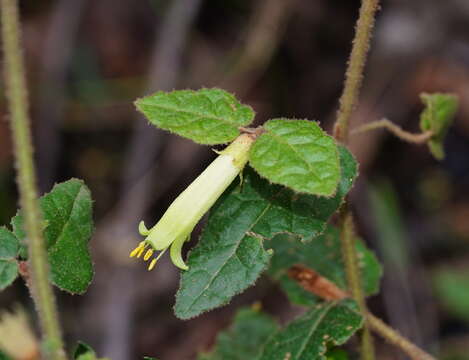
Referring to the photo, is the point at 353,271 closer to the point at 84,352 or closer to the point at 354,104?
the point at 354,104

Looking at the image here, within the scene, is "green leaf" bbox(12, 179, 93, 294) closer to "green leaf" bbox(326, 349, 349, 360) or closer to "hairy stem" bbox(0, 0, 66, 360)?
"hairy stem" bbox(0, 0, 66, 360)

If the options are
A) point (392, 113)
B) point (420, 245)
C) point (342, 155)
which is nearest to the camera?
point (342, 155)

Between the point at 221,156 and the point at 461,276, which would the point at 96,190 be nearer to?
the point at 461,276

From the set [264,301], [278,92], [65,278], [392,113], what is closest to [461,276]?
[264,301]

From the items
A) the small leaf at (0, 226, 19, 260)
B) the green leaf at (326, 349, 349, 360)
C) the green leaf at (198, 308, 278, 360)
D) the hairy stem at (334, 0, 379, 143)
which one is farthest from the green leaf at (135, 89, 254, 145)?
the green leaf at (198, 308, 278, 360)

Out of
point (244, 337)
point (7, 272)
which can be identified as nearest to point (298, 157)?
point (7, 272)

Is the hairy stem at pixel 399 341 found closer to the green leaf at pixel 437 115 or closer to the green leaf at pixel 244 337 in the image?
the green leaf at pixel 437 115

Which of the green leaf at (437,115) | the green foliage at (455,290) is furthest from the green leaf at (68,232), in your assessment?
the green foliage at (455,290)
